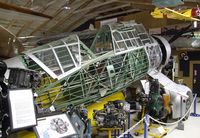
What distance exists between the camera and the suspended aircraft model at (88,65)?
15.0ft

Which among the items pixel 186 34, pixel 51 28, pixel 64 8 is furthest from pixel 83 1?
pixel 186 34

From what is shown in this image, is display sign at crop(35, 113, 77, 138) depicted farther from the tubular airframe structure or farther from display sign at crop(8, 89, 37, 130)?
the tubular airframe structure

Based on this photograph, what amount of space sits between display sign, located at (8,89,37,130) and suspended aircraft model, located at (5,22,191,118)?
959mm

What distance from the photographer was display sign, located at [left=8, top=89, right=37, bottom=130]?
296 centimetres

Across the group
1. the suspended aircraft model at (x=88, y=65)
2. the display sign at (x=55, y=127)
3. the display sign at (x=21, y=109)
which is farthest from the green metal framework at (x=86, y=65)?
the display sign at (x=21, y=109)

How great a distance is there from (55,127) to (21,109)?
2.16ft

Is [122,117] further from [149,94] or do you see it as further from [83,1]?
[83,1]

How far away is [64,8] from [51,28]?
6.65 feet

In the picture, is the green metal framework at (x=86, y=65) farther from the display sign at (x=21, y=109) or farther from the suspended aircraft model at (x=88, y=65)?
the display sign at (x=21, y=109)

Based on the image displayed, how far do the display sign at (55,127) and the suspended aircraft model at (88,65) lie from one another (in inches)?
29.0

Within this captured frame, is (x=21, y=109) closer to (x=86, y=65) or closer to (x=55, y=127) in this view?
(x=55, y=127)

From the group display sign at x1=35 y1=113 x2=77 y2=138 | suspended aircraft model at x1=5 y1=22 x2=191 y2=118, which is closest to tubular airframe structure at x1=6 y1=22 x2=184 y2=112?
suspended aircraft model at x1=5 y1=22 x2=191 y2=118

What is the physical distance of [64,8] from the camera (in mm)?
9922

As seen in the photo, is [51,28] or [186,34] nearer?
[186,34]
